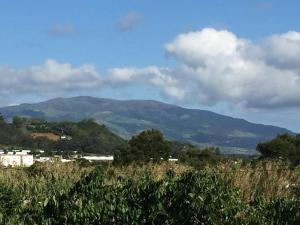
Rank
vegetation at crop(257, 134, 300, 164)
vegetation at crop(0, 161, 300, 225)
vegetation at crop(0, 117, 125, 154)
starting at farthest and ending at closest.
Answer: vegetation at crop(0, 117, 125, 154)
vegetation at crop(257, 134, 300, 164)
vegetation at crop(0, 161, 300, 225)

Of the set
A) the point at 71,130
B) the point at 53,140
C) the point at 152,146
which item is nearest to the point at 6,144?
the point at 53,140

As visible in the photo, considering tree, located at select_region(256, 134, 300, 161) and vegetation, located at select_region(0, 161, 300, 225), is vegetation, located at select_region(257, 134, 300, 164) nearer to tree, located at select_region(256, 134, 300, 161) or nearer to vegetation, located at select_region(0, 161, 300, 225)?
tree, located at select_region(256, 134, 300, 161)

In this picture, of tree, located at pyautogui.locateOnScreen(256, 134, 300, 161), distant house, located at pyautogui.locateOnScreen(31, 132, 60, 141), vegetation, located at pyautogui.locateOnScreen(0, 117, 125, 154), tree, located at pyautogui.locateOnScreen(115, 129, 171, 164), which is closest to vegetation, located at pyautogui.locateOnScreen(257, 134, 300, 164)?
tree, located at pyautogui.locateOnScreen(256, 134, 300, 161)

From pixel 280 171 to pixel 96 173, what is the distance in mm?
5823

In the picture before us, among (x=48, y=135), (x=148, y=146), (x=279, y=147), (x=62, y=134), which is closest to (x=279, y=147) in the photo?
(x=279, y=147)

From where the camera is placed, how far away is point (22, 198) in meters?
9.09

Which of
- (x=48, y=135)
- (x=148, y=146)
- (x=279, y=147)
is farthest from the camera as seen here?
(x=48, y=135)

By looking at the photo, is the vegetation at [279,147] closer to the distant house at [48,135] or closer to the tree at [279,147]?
the tree at [279,147]

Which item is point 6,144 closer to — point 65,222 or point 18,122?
point 18,122

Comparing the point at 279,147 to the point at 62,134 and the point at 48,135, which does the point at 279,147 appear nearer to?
the point at 48,135

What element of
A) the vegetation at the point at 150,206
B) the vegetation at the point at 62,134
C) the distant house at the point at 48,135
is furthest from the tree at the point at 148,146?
the distant house at the point at 48,135

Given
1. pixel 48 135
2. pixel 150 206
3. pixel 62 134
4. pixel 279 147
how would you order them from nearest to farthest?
1. pixel 150 206
2. pixel 279 147
3. pixel 48 135
4. pixel 62 134

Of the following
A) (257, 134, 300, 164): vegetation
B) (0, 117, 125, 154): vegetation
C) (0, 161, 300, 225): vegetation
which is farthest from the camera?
(0, 117, 125, 154): vegetation

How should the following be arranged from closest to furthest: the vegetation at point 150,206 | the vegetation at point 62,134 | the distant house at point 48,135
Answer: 1. the vegetation at point 150,206
2. the vegetation at point 62,134
3. the distant house at point 48,135
